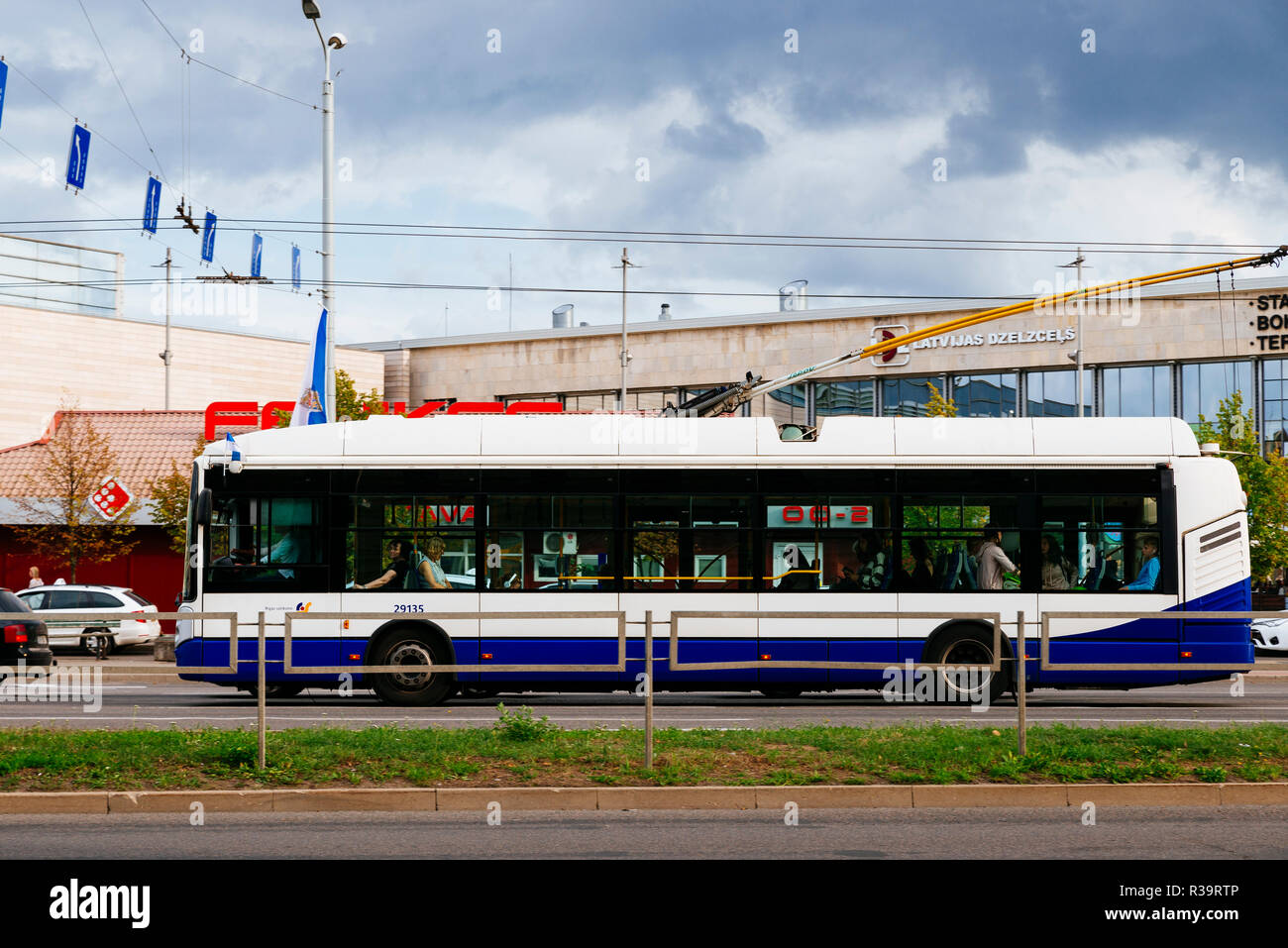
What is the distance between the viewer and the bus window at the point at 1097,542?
53.9 feet

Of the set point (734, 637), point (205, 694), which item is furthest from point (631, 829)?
Result: point (205, 694)

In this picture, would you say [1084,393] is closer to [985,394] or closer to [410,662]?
[985,394]

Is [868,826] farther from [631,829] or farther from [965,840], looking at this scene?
[631,829]

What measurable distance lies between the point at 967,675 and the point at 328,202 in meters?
15.9

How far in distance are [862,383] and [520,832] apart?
48.9 metres

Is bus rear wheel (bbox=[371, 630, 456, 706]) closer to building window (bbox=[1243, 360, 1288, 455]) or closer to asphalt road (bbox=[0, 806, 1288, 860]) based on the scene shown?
asphalt road (bbox=[0, 806, 1288, 860])

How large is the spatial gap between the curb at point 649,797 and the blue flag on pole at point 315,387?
45.2ft

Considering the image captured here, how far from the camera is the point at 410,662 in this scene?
54.1ft

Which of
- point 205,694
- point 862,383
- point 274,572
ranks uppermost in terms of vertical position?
point 862,383

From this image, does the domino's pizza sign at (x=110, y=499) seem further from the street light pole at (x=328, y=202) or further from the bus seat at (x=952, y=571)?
the bus seat at (x=952, y=571)

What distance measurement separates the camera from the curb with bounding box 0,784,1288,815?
9508mm
